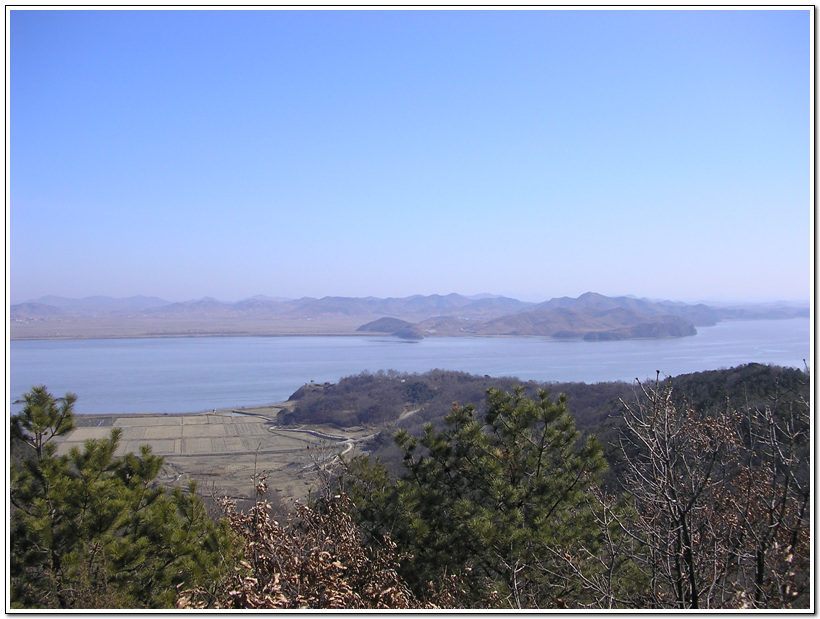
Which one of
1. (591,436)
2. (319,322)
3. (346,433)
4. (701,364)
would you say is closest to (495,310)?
(319,322)

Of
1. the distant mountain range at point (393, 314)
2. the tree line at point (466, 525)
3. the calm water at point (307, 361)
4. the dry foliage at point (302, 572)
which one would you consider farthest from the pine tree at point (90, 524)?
the distant mountain range at point (393, 314)

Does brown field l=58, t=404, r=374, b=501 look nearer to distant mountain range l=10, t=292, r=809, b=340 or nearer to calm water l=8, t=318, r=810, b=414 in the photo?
calm water l=8, t=318, r=810, b=414

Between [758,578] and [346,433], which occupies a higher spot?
[758,578]

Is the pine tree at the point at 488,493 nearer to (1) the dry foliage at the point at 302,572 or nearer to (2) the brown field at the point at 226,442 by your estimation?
(1) the dry foliage at the point at 302,572

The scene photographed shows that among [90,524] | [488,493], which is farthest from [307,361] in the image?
[90,524]

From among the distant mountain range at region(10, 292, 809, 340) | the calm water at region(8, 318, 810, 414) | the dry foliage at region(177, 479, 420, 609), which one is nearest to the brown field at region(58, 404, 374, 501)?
the calm water at region(8, 318, 810, 414)

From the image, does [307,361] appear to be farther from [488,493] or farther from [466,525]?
[466,525]
